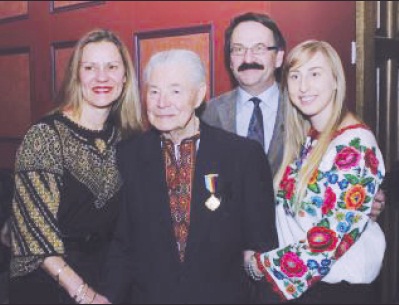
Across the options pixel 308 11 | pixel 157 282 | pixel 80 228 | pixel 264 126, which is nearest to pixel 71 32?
pixel 308 11

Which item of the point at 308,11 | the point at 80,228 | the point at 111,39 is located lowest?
the point at 80,228

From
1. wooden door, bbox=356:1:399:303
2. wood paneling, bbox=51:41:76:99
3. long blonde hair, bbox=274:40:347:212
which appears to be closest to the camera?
long blonde hair, bbox=274:40:347:212

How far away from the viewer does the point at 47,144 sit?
1.82 meters

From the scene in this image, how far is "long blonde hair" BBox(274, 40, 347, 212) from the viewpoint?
1724 mm

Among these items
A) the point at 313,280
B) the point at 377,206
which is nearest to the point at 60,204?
the point at 313,280

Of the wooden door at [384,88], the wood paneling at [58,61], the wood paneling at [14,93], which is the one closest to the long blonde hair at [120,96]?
the wood paneling at [14,93]

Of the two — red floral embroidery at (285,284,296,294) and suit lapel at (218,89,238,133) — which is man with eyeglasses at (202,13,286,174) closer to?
suit lapel at (218,89,238,133)

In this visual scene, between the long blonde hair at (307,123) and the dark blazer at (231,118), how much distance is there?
268mm

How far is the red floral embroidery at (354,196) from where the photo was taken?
1610 mm

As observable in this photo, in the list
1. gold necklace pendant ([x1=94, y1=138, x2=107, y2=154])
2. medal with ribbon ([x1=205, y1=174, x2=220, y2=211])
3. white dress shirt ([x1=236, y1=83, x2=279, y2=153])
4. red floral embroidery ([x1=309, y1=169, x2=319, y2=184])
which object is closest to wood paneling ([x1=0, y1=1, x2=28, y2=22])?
gold necklace pendant ([x1=94, y1=138, x2=107, y2=154])

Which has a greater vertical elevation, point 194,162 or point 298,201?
point 194,162

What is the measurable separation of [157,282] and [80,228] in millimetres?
397

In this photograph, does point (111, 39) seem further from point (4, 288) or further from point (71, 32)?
point (71, 32)

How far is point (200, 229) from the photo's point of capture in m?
1.67
